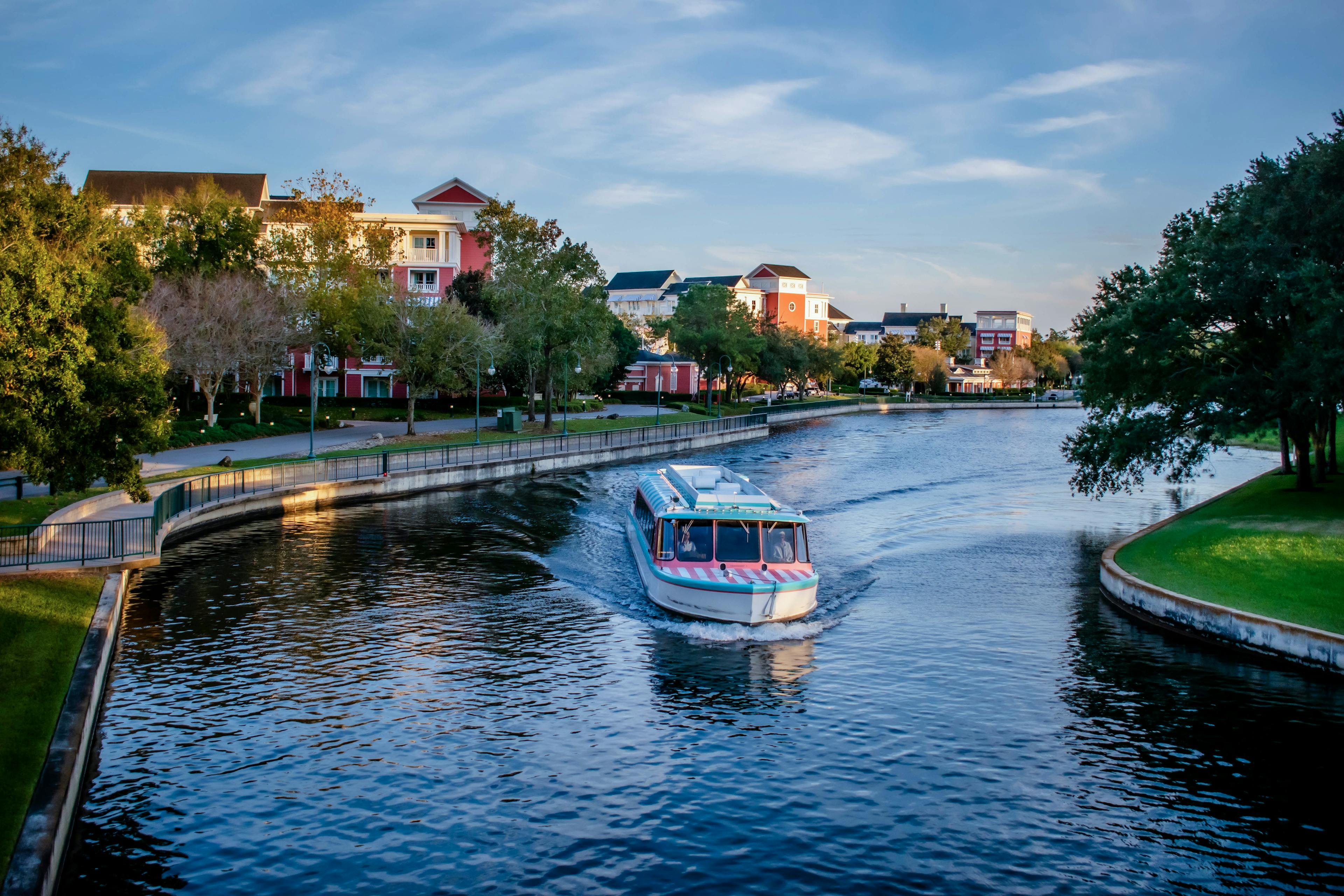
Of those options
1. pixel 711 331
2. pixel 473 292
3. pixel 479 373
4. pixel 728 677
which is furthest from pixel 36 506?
pixel 711 331

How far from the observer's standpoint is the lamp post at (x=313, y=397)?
49.0 m

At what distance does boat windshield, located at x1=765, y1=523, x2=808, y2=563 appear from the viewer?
2550cm

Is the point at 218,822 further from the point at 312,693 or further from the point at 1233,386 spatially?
the point at 1233,386

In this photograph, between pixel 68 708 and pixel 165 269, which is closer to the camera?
pixel 68 708

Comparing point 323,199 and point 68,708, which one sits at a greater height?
point 323,199

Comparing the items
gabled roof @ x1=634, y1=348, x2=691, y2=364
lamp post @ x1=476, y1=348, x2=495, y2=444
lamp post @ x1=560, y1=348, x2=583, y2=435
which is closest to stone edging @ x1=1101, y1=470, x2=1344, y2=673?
lamp post @ x1=476, y1=348, x2=495, y2=444

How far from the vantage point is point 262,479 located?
41125 mm

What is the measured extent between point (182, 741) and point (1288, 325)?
35.9 m

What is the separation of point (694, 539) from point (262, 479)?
23.0 m

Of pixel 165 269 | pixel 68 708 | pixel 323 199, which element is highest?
pixel 323 199

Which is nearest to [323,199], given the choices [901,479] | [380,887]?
[901,479]

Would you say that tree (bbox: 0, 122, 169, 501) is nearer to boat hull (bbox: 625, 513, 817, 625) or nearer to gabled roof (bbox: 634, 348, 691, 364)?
boat hull (bbox: 625, 513, 817, 625)

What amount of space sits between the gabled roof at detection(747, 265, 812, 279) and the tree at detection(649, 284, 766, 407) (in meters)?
63.2

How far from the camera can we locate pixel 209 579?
2872 centimetres
